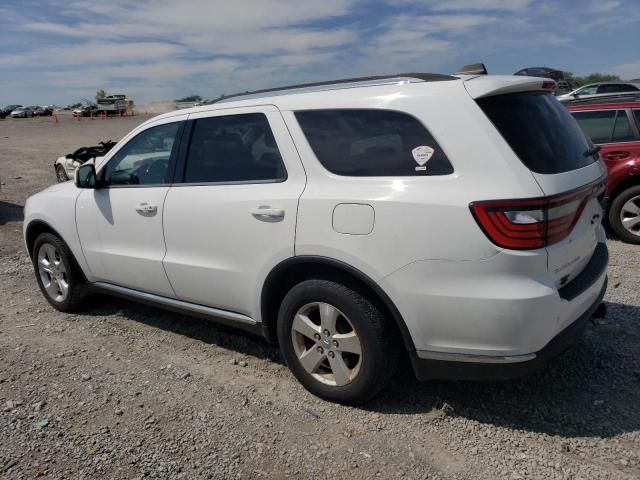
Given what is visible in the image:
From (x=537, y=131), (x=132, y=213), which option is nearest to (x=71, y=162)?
(x=132, y=213)

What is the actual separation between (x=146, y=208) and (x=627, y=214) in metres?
5.62

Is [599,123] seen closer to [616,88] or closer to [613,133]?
[613,133]

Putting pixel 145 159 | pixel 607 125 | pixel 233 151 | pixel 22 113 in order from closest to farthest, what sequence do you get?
pixel 233 151 < pixel 145 159 < pixel 607 125 < pixel 22 113

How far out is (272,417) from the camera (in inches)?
127

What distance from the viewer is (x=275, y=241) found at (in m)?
3.24

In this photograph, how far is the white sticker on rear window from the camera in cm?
280

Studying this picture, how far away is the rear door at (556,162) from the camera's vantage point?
106 inches

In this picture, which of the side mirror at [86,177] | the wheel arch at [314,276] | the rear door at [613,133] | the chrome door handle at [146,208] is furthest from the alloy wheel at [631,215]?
the side mirror at [86,177]

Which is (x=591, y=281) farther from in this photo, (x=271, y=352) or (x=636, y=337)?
(x=271, y=352)

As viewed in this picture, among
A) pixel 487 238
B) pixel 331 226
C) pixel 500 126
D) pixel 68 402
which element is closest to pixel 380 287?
pixel 331 226

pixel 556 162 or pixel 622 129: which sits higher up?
pixel 556 162

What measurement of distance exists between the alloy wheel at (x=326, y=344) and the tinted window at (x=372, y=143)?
812 millimetres

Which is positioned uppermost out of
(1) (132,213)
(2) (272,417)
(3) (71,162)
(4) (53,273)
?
(1) (132,213)

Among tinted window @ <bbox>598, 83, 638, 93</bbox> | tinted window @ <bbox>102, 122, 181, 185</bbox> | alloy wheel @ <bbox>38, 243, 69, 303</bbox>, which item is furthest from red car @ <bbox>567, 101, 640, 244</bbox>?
tinted window @ <bbox>598, 83, 638, 93</bbox>
